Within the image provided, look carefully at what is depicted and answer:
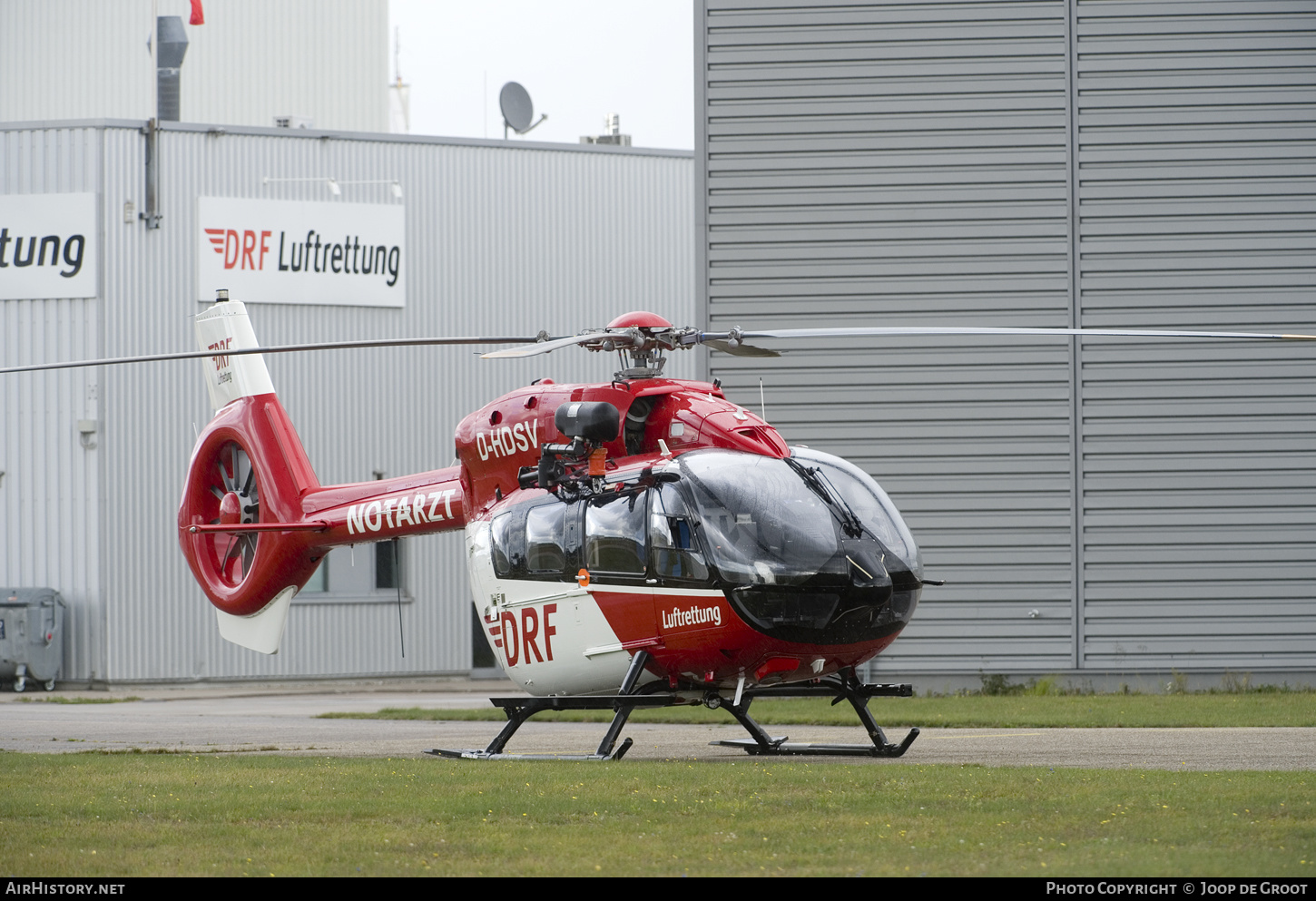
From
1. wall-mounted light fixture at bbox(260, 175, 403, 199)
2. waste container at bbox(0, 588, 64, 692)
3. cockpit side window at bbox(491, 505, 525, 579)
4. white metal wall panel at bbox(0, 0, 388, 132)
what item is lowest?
waste container at bbox(0, 588, 64, 692)

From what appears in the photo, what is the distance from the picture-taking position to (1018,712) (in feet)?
54.2

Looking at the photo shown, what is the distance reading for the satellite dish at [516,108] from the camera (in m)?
30.3

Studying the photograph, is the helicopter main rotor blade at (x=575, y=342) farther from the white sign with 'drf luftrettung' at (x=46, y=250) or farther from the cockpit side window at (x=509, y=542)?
the white sign with 'drf luftrettung' at (x=46, y=250)

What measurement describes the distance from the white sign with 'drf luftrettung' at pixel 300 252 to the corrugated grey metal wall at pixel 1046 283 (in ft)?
28.9

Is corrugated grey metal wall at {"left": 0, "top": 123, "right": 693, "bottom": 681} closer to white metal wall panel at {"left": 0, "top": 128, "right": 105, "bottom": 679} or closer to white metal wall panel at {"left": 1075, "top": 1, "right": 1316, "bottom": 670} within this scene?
white metal wall panel at {"left": 0, "top": 128, "right": 105, "bottom": 679}

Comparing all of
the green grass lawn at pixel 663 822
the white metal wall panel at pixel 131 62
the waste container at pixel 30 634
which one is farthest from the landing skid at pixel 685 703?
the white metal wall panel at pixel 131 62

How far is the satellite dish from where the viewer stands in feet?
99.4

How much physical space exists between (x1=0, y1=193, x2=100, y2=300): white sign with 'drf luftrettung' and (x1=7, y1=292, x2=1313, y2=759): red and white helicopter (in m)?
14.0

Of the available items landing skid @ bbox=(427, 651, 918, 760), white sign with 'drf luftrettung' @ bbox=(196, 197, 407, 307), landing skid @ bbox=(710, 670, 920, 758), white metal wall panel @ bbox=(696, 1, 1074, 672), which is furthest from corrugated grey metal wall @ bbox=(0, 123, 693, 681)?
landing skid @ bbox=(710, 670, 920, 758)

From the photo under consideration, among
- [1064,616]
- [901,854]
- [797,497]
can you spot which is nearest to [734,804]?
[901,854]

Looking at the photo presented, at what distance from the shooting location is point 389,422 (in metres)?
27.3

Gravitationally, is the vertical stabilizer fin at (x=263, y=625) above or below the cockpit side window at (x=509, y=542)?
below
